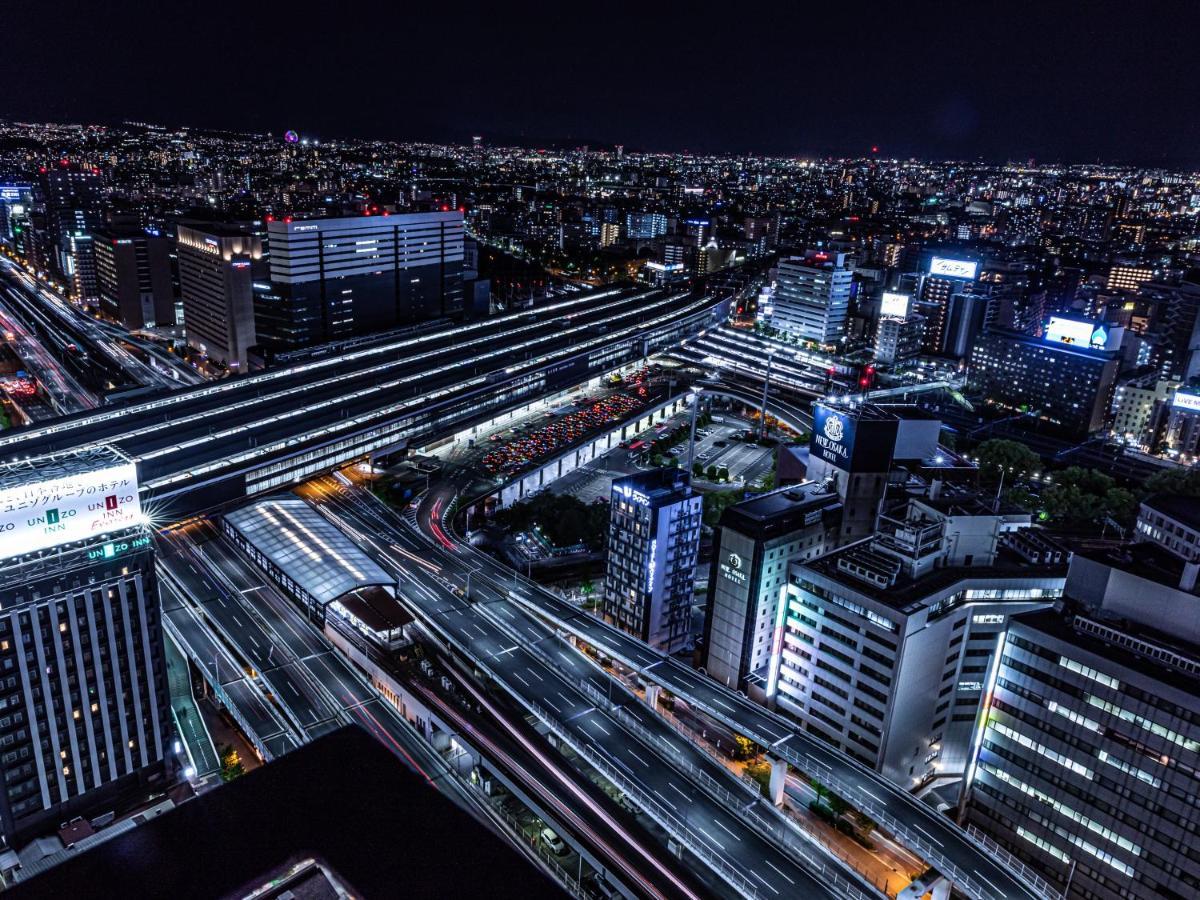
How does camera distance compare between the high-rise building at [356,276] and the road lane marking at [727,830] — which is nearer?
the road lane marking at [727,830]

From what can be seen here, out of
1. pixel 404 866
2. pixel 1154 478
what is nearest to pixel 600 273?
pixel 1154 478

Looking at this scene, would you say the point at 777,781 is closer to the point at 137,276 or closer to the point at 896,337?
the point at 896,337

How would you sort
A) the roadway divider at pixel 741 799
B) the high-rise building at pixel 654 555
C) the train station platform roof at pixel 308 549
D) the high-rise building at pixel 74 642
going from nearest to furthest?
the roadway divider at pixel 741 799 < the high-rise building at pixel 74 642 < the high-rise building at pixel 654 555 < the train station platform roof at pixel 308 549

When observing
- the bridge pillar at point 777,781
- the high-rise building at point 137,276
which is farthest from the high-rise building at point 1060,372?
the high-rise building at point 137,276

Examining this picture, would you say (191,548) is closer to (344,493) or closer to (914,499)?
(344,493)

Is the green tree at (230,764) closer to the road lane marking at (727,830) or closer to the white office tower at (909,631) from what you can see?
A: the road lane marking at (727,830)

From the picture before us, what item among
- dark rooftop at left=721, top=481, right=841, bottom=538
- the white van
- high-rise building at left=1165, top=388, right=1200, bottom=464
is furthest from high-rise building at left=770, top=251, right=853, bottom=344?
the white van
